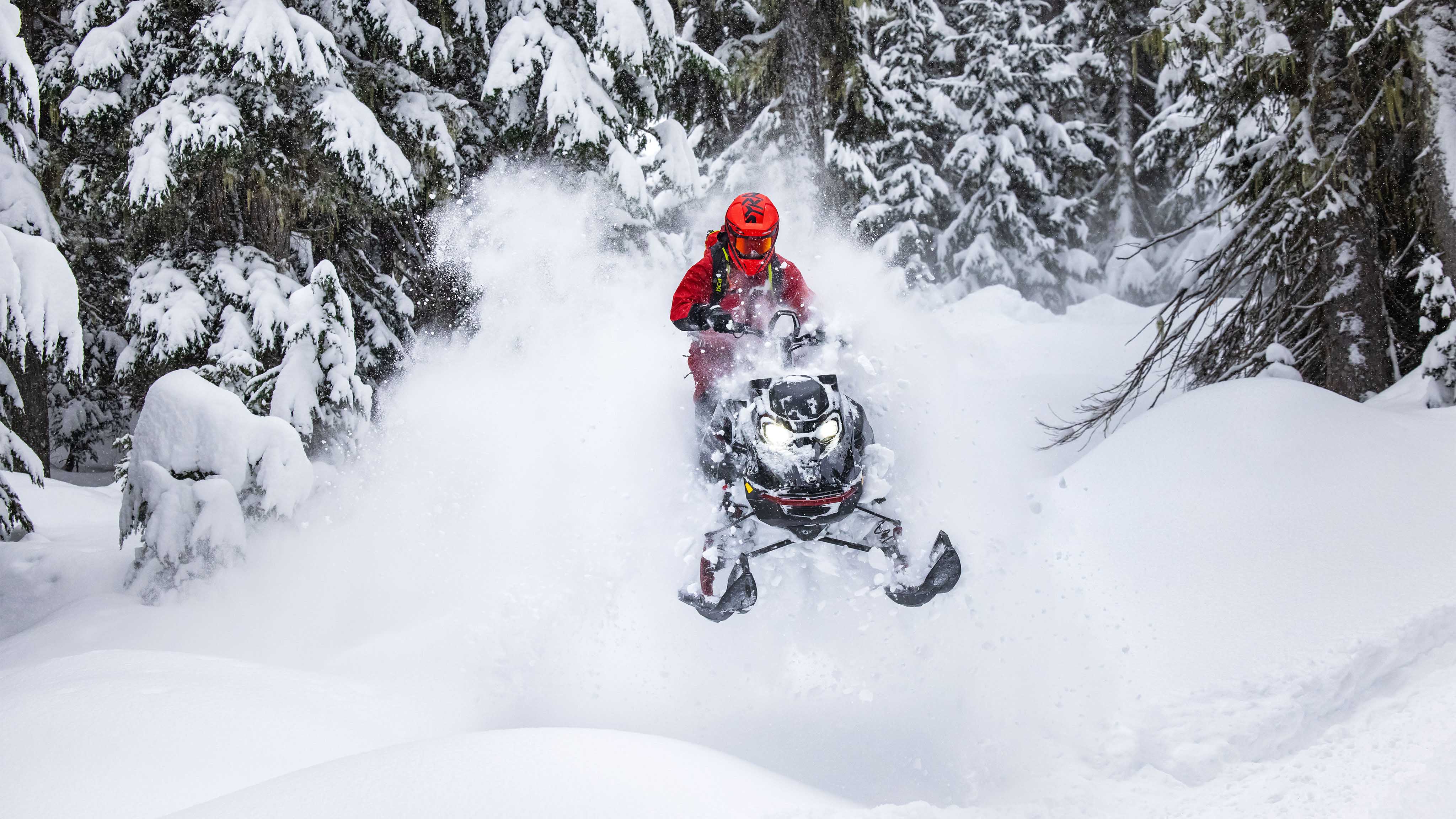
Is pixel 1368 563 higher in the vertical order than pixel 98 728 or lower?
lower

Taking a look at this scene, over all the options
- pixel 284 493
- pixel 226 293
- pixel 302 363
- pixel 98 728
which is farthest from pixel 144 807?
pixel 226 293

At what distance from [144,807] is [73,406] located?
15.2 meters

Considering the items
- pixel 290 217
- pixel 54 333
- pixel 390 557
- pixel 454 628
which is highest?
pixel 54 333

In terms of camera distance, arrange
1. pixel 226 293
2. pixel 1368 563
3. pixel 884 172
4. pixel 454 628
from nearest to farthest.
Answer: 1. pixel 1368 563
2. pixel 454 628
3. pixel 226 293
4. pixel 884 172

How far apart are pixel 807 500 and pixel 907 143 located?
57.2 ft

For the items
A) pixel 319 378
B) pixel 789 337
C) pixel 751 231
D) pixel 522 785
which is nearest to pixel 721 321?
pixel 789 337

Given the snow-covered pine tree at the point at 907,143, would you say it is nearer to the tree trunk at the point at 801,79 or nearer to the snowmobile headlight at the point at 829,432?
the tree trunk at the point at 801,79

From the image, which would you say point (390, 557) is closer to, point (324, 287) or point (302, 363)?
point (302, 363)

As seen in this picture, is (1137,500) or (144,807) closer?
(144,807)

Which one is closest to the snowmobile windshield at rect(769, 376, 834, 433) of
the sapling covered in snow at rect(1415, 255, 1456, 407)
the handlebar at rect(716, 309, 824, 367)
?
the handlebar at rect(716, 309, 824, 367)

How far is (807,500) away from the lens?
13.9ft

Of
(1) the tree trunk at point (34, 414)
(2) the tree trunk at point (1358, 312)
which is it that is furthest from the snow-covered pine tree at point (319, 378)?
(2) the tree trunk at point (1358, 312)

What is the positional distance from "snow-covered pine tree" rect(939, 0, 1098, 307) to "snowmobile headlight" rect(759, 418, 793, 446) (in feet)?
58.6

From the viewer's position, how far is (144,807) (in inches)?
114
